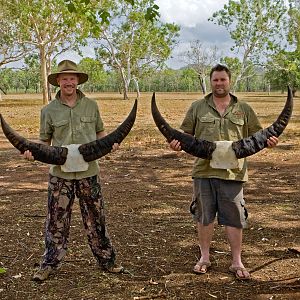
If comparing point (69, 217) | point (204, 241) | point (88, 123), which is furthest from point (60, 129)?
point (204, 241)

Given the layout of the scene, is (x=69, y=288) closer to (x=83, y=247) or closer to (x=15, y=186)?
(x=83, y=247)

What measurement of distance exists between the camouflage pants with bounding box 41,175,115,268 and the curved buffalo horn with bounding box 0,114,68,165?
221 mm

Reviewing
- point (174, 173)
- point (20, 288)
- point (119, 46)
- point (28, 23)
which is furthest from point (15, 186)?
point (119, 46)

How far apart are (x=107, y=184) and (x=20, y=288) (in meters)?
4.56

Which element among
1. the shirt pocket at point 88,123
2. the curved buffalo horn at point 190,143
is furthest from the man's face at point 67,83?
the curved buffalo horn at point 190,143

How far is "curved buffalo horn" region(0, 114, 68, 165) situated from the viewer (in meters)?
4.55

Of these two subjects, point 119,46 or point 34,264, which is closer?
point 34,264

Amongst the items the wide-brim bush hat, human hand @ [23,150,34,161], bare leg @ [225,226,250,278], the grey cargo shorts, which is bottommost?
bare leg @ [225,226,250,278]

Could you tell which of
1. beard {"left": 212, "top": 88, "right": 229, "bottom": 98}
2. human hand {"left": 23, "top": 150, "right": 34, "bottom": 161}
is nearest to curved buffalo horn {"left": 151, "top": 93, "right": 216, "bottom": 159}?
beard {"left": 212, "top": 88, "right": 229, "bottom": 98}

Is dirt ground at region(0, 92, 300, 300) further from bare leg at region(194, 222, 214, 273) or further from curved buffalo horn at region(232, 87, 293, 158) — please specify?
curved buffalo horn at region(232, 87, 293, 158)

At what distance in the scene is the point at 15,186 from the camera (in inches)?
354

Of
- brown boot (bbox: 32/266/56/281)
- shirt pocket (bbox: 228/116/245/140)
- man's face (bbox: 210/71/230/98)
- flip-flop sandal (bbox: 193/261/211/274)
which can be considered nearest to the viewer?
man's face (bbox: 210/71/230/98)

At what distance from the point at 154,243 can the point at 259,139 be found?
1.93 metres

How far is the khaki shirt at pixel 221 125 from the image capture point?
4617 mm
